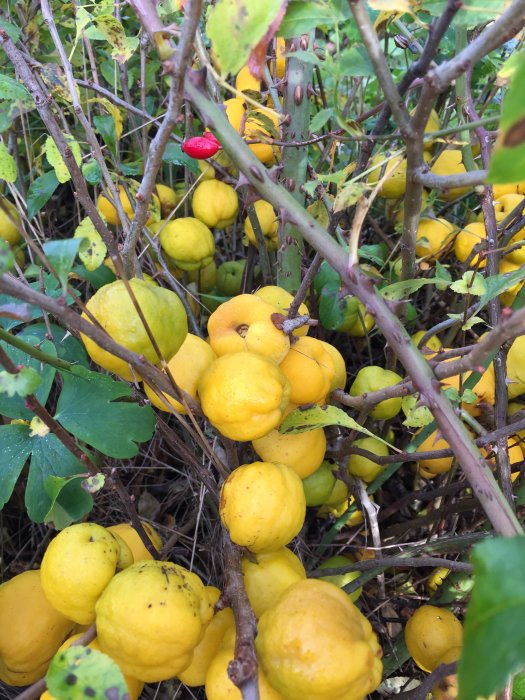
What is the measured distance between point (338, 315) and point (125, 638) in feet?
2.55

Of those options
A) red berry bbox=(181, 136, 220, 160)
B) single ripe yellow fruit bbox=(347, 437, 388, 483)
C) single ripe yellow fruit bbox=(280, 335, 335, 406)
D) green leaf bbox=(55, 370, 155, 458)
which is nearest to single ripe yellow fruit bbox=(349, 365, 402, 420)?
single ripe yellow fruit bbox=(347, 437, 388, 483)

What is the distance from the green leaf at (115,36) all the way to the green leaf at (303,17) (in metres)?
0.46

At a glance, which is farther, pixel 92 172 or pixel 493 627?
pixel 92 172

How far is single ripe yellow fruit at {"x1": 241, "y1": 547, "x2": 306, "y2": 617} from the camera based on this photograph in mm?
900

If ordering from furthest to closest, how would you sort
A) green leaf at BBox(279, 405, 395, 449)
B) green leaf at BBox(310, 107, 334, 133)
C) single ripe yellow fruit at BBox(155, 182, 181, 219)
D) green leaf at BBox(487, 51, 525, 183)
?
single ripe yellow fruit at BBox(155, 182, 181, 219)
green leaf at BBox(310, 107, 334, 133)
green leaf at BBox(279, 405, 395, 449)
green leaf at BBox(487, 51, 525, 183)

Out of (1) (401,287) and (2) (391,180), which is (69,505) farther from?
(2) (391,180)

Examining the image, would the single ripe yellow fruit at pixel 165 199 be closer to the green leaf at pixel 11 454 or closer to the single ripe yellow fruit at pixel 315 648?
the green leaf at pixel 11 454

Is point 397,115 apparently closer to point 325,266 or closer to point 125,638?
point 325,266

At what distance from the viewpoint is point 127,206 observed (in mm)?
1415

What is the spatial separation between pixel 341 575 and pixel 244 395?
0.53 meters

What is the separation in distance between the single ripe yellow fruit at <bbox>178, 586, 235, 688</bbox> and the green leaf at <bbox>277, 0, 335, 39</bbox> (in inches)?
30.8

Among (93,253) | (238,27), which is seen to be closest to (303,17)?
(238,27)

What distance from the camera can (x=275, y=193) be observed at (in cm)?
81

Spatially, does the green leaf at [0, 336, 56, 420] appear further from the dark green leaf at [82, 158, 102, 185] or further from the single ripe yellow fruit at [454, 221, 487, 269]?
the single ripe yellow fruit at [454, 221, 487, 269]
